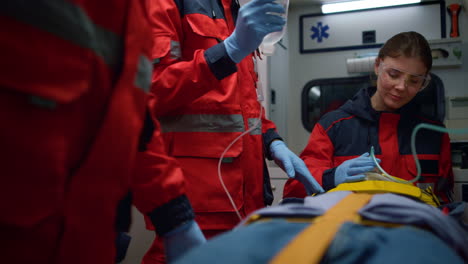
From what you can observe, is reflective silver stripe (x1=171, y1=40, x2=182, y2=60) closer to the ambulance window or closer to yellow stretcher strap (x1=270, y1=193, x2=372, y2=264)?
yellow stretcher strap (x1=270, y1=193, x2=372, y2=264)

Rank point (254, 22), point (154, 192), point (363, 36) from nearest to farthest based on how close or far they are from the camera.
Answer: point (154, 192) < point (254, 22) < point (363, 36)

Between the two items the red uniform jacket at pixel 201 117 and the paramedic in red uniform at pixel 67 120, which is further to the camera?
the red uniform jacket at pixel 201 117

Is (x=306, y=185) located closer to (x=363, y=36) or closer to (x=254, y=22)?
(x=254, y=22)

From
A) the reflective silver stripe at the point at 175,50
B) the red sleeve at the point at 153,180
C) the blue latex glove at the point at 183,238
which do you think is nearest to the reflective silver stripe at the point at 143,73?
the red sleeve at the point at 153,180

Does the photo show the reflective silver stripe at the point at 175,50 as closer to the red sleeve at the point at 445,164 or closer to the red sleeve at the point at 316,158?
the red sleeve at the point at 316,158

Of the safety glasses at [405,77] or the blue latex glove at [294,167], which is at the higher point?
the safety glasses at [405,77]

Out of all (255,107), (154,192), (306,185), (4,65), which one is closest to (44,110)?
(4,65)

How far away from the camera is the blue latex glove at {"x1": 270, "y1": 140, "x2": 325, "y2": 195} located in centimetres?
153

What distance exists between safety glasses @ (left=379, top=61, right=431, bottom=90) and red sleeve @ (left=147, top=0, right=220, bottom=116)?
1093mm

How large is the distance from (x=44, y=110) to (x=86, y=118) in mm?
87

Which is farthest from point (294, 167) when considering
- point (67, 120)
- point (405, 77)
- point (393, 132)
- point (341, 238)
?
point (67, 120)

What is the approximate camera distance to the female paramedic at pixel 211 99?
1142 millimetres

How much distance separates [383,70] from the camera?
192cm

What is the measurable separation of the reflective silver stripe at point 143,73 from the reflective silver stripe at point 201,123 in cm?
63
